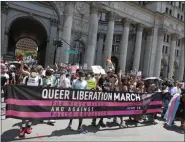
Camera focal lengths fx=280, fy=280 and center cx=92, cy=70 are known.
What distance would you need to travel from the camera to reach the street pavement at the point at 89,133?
8.65 meters

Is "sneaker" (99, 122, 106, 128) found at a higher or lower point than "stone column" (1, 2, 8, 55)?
lower

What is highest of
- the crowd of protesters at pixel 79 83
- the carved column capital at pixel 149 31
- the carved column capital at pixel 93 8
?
the carved column capital at pixel 93 8

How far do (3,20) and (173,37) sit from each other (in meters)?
27.9

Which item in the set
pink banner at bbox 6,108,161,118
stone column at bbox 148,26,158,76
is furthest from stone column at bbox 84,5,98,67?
pink banner at bbox 6,108,161,118

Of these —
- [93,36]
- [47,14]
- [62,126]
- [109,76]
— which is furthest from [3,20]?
[62,126]

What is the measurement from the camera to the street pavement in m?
8.65

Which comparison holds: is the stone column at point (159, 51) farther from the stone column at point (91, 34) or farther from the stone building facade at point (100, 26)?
the stone column at point (91, 34)

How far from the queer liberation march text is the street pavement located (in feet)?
1.87

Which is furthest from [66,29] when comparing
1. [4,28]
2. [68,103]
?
[68,103]

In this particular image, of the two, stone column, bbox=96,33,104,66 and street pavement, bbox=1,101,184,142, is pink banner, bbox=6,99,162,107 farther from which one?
stone column, bbox=96,33,104,66

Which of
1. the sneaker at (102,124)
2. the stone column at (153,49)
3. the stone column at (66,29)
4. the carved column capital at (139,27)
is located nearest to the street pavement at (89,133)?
the sneaker at (102,124)

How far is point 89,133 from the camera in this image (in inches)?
378

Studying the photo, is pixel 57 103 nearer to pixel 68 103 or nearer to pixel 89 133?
pixel 68 103

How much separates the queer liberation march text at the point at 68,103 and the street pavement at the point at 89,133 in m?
0.57
